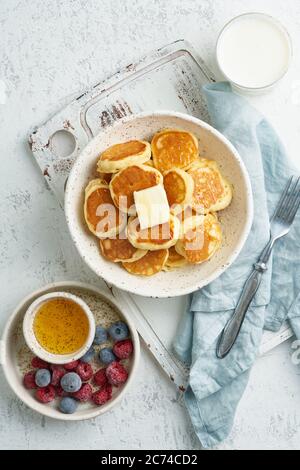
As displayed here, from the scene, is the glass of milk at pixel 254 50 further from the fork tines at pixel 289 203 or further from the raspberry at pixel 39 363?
the raspberry at pixel 39 363

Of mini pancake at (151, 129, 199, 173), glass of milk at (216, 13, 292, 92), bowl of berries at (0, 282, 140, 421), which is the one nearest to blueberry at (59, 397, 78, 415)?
bowl of berries at (0, 282, 140, 421)

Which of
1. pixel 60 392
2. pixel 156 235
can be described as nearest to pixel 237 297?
pixel 156 235

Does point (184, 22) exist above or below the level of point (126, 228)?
above

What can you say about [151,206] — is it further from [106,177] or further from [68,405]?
[68,405]

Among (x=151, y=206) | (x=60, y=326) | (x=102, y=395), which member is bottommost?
(x=102, y=395)

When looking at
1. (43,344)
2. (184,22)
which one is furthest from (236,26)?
(43,344)

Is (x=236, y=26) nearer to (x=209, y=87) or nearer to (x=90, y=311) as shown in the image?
(x=209, y=87)
